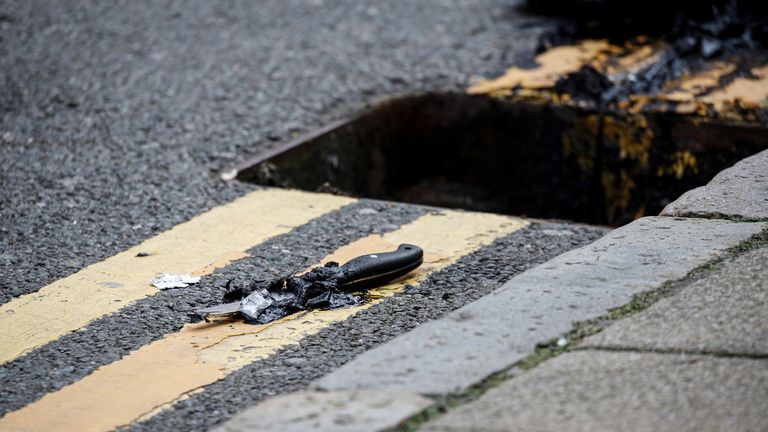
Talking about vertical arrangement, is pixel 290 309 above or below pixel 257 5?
below

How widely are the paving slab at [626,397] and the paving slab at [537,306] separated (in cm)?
Result: 12

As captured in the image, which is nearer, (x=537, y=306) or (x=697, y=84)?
(x=537, y=306)

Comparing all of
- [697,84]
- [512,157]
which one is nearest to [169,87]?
[512,157]

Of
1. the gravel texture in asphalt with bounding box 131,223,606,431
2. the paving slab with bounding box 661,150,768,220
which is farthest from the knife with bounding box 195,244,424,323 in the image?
the paving slab with bounding box 661,150,768,220

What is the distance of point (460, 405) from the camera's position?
2.06m

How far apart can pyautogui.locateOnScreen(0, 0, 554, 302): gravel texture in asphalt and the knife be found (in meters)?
0.68

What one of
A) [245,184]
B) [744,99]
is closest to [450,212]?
[245,184]

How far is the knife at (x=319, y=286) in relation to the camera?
298 centimetres

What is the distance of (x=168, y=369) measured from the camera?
8.70 ft

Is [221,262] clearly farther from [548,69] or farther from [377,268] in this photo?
[548,69]

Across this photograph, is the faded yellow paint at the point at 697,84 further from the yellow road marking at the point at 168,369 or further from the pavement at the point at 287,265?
the yellow road marking at the point at 168,369

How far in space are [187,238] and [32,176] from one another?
939mm

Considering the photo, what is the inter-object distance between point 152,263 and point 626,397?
1.81 m

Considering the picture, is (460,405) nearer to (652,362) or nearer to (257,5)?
(652,362)
